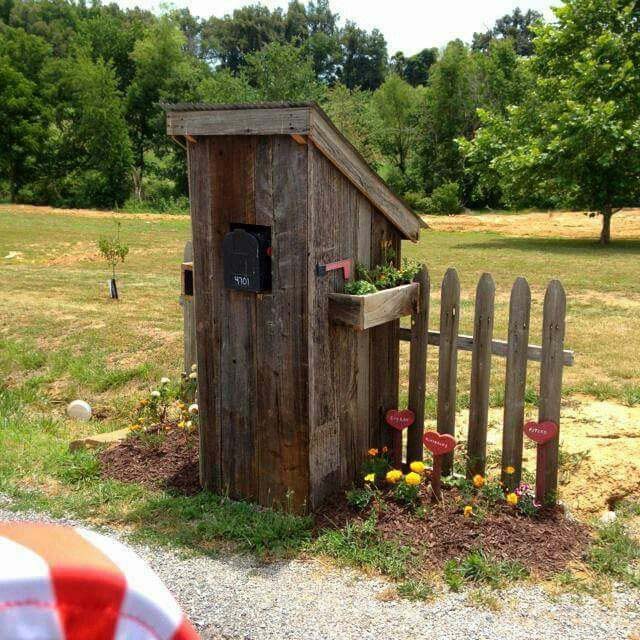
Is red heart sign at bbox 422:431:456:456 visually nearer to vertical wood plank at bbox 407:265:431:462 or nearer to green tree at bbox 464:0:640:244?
vertical wood plank at bbox 407:265:431:462

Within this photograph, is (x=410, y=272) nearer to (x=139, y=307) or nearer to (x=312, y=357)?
(x=312, y=357)

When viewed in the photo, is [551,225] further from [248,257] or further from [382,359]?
[248,257]

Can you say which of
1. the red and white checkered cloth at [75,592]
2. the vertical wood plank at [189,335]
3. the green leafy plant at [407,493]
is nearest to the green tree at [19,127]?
the vertical wood plank at [189,335]

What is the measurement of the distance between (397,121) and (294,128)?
47535mm

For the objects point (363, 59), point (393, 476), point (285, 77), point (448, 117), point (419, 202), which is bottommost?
point (393, 476)

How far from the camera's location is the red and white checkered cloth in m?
0.74

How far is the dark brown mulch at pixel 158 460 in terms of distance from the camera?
4953 mm

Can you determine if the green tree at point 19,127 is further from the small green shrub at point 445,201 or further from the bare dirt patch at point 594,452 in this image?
the bare dirt patch at point 594,452

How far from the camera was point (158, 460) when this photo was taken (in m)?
5.26

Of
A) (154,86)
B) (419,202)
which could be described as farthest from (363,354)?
(154,86)

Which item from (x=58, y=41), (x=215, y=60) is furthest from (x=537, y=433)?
(x=215, y=60)

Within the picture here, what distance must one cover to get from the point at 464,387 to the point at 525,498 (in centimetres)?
259

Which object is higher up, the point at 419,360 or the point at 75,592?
the point at 75,592

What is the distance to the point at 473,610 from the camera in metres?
3.42
